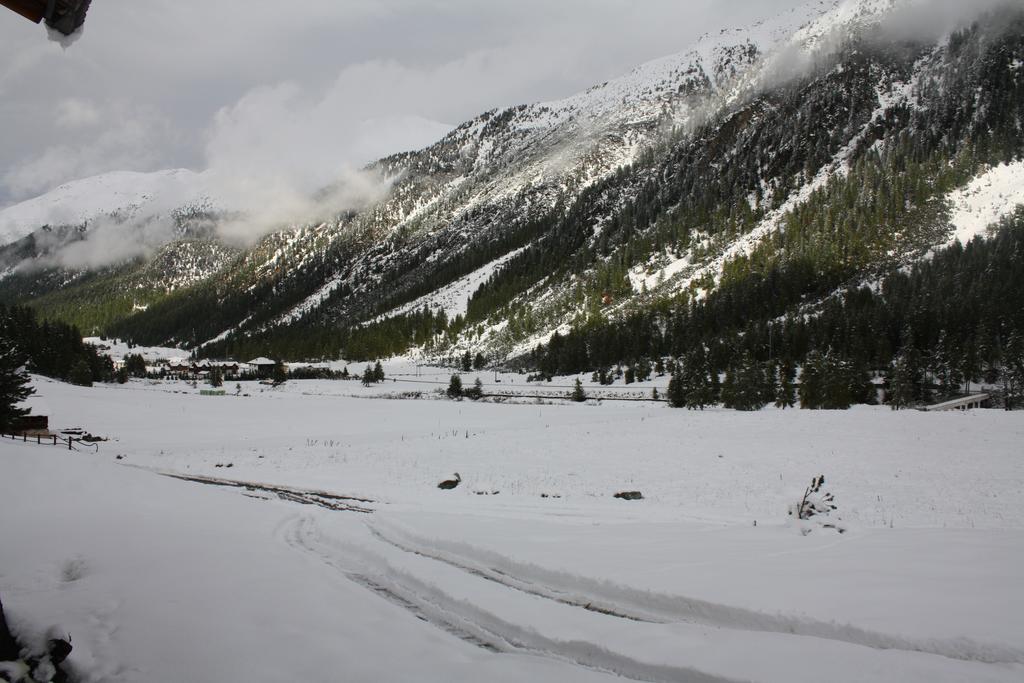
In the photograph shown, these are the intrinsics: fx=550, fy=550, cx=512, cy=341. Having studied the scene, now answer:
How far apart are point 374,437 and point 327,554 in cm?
2609

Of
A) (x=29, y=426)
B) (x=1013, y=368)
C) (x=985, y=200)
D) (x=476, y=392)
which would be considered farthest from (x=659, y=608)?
(x=985, y=200)

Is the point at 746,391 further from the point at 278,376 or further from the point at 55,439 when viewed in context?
the point at 278,376

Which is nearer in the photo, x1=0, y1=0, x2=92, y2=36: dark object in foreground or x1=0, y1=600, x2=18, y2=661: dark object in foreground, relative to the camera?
x1=0, y1=0, x2=92, y2=36: dark object in foreground

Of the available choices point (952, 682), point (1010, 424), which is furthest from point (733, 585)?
point (1010, 424)

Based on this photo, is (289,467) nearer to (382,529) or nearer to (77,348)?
(382,529)

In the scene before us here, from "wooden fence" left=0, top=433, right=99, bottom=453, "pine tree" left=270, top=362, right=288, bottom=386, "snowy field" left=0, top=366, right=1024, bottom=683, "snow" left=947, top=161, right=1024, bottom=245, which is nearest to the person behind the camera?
"snowy field" left=0, top=366, right=1024, bottom=683

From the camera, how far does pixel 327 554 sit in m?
9.83

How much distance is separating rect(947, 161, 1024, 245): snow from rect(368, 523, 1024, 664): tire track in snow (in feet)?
460

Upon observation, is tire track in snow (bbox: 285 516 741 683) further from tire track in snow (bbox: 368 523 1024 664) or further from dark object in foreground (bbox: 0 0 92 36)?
dark object in foreground (bbox: 0 0 92 36)

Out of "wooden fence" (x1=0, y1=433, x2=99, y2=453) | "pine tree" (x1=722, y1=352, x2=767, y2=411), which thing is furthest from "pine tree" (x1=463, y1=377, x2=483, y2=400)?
"wooden fence" (x1=0, y1=433, x2=99, y2=453)

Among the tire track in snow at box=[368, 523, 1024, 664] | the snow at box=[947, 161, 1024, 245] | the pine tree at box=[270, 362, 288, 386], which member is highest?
the snow at box=[947, 161, 1024, 245]

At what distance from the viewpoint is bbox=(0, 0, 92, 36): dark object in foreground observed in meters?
3.21

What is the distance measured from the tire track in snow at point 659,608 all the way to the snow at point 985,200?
140 m

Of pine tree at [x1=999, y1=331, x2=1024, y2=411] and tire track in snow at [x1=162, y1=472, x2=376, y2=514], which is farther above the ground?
pine tree at [x1=999, y1=331, x2=1024, y2=411]
